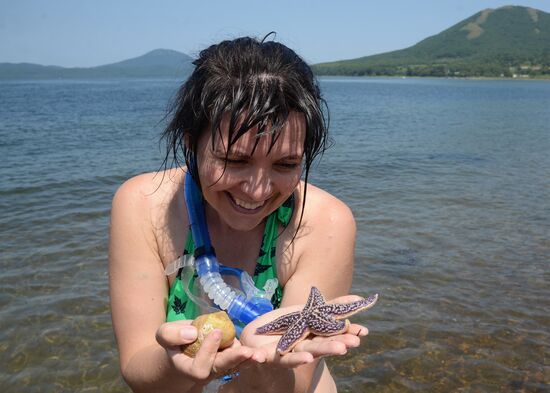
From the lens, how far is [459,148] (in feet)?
78.5

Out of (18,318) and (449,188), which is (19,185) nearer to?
(18,318)

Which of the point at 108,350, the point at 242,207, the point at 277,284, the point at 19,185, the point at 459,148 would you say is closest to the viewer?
the point at 242,207

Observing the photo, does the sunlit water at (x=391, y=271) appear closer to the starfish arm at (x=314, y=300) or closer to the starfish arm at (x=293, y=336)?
the starfish arm at (x=314, y=300)

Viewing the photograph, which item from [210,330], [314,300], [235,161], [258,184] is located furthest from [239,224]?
[210,330]

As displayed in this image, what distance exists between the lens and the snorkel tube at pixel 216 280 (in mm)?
3254

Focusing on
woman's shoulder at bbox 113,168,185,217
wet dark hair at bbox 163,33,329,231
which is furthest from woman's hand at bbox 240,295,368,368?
woman's shoulder at bbox 113,168,185,217

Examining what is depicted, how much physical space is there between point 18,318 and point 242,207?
5051mm

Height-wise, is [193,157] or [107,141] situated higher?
[193,157]

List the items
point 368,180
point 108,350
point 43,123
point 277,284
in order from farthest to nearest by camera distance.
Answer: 1. point 43,123
2. point 368,180
3. point 108,350
4. point 277,284

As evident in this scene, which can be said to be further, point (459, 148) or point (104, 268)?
point (459, 148)

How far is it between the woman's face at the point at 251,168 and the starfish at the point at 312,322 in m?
0.64

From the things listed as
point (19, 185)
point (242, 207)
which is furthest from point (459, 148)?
point (242, 207)

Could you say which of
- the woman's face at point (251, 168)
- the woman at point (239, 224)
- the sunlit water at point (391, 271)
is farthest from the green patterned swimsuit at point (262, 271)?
the sunlit water at point (391, 271)

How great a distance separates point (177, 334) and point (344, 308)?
88 centimetres
